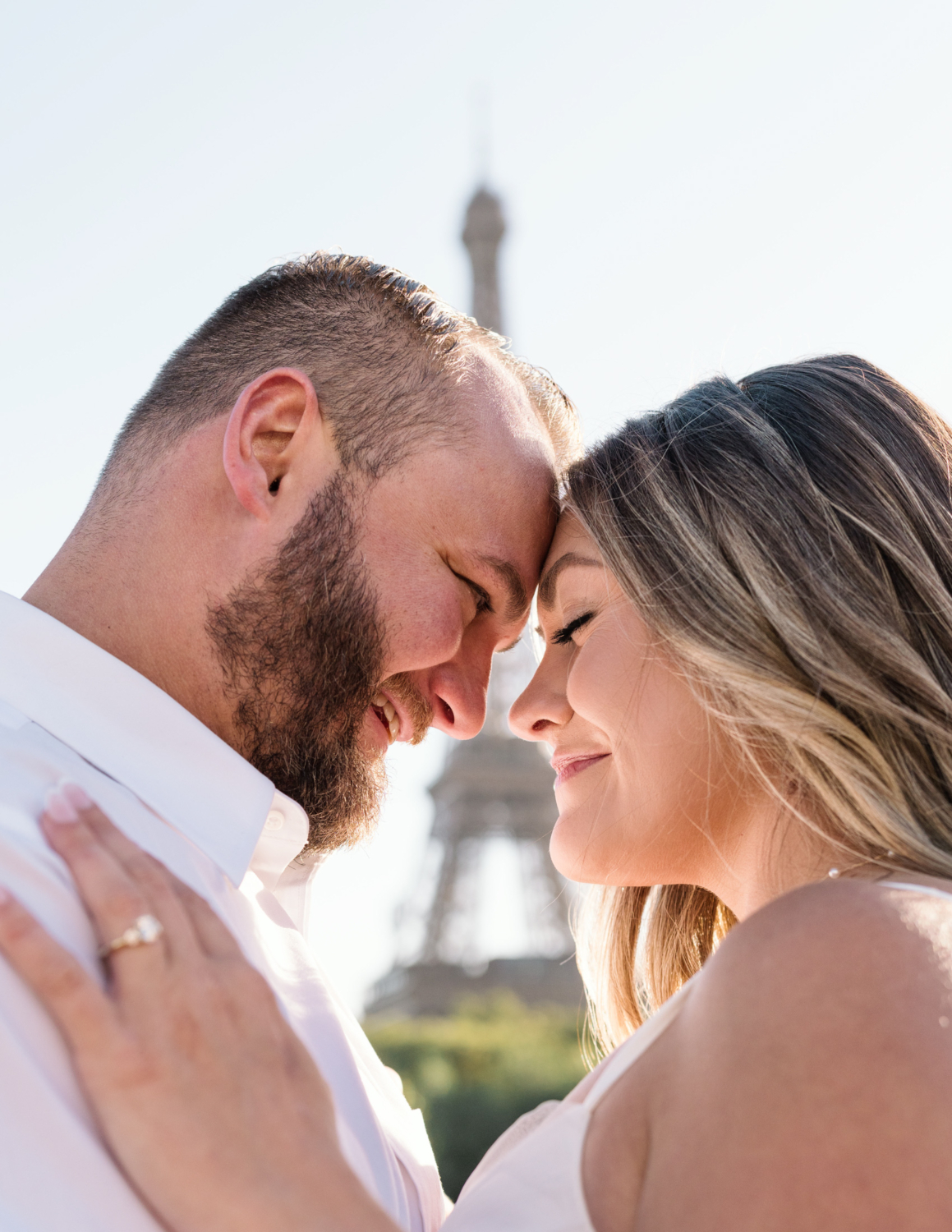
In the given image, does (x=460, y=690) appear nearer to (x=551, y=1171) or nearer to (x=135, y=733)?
(x=135, y=733)

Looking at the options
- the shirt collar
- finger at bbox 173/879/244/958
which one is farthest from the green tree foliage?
finger at bbox 173/879/244/958

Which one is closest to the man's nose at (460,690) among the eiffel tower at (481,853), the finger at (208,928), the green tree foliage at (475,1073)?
the finger at (208,928)

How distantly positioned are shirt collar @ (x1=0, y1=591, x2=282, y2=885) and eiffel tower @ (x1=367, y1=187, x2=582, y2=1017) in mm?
23067

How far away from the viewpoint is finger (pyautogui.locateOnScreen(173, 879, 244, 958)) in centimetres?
196

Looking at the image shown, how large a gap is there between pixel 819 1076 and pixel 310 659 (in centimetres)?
161

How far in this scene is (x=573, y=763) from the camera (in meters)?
3.01

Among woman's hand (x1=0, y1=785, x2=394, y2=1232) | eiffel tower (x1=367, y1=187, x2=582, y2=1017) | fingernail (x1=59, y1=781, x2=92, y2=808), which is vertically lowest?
eiffel tower (x1=367, y1=187, x2=582, y2=1017)

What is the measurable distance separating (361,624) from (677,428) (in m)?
0.92

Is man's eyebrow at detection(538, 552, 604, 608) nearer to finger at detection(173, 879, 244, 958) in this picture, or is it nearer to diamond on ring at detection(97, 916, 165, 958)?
finger at detection(173, 879, 244, 958)

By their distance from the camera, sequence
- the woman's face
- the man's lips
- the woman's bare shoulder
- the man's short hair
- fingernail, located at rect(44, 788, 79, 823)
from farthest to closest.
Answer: the man's lips < the man's short hair < the woman's face < fingernail, located at rect(44, 788, 79, 823) < the woman's bare shoulder

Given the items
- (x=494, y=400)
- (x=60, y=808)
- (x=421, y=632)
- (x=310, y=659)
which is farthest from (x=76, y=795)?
(x=494, y=400)

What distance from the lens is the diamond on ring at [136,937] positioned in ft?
5.98

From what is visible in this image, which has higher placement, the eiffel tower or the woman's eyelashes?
the woman's eyelashes

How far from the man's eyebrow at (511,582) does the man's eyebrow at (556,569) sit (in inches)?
2.1
